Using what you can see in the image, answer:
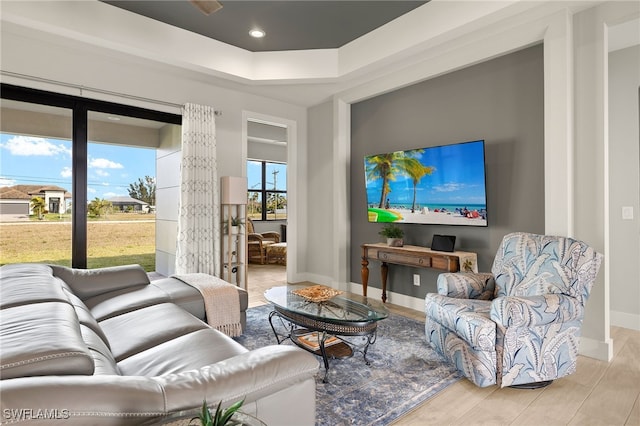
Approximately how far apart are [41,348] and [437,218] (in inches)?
135

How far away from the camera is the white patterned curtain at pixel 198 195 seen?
4.23 m

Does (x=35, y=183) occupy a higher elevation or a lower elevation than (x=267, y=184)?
lower

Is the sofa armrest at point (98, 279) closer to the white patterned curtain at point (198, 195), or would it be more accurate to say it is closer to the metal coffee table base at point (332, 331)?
the white patterned curtain at point (198, 195)

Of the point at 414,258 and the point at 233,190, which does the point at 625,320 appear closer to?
the point at 414,258

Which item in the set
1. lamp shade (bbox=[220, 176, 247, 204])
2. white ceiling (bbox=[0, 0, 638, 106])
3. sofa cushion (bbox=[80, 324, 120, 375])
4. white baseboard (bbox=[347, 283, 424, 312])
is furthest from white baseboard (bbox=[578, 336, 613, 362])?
lamp shade (bbox=[220, 176, 247, 204])

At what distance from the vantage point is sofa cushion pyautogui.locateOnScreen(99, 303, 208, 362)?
188 cm

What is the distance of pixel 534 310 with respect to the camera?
2.22 metres

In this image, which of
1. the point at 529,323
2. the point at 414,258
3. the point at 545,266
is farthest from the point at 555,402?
the point at 414,258

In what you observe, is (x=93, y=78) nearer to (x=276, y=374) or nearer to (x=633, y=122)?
(x=276, y=374)

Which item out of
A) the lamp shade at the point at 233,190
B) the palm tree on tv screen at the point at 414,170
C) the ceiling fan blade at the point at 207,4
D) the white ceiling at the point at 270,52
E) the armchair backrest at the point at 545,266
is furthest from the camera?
the lamp shade at the point at 233,190

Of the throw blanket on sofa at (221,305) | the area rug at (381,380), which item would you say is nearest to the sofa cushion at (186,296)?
the throw blanket on sofa at (221,305)

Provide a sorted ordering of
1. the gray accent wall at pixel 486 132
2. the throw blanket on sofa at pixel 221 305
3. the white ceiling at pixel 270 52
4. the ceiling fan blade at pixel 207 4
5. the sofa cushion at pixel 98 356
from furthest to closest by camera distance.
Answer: the gray accent wall at pixel 486 132 < the white ceiling at pixel 270 52 < the throw blanket on sofa at pixel 221 305 < the ceiling fan blade at pixel 207 4 < the sofa cushion at pixel 98 356

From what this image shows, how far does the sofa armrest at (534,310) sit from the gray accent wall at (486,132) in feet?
3.37

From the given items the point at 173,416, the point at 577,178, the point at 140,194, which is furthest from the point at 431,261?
the point at 140,194
